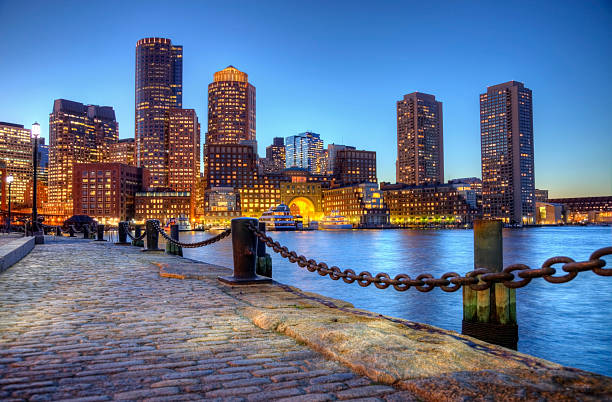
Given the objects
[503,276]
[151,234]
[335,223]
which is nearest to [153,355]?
[503,276]

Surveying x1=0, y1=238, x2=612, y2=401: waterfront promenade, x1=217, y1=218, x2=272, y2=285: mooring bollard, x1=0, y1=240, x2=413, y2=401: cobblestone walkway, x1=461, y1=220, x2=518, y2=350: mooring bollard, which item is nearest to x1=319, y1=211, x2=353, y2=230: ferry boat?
x1=217, y1=218, x2=272, y2=285: mooring bollard

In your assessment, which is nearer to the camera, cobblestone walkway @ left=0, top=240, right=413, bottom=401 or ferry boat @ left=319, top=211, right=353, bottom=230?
cobblestone walkway @ left=0, top=240, right=413, bottom=401

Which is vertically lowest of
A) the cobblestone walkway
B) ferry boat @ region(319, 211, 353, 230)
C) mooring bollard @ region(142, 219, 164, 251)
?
ferry boat @ region(319, 211, 353, 230)

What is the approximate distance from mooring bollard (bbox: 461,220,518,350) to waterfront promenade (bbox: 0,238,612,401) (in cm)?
94

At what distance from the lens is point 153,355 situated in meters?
4.01

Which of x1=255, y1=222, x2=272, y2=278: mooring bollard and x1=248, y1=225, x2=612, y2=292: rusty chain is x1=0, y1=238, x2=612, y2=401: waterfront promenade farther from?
x1=255, y1=222, x2=272, y2=278: mooring bollard

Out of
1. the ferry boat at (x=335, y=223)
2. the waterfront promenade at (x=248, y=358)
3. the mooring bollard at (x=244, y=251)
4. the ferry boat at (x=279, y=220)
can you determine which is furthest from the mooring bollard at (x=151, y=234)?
the ferry boat at (x=335, y=223)

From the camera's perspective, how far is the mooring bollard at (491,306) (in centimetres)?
579

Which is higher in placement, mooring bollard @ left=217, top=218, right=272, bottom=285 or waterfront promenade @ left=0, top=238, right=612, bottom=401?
mooring bollard @ left=217, top=218, right=272, bottom=285

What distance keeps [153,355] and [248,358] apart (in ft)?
2.90

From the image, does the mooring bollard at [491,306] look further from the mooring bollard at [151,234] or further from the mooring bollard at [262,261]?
the mooring bollard at [151,234]

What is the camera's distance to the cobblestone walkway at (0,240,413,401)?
121 inches

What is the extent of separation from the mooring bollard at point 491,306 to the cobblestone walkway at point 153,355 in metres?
2.73

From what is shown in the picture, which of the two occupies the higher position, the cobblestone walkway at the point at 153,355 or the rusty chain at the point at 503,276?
the rusty chain at the point at 503,276
